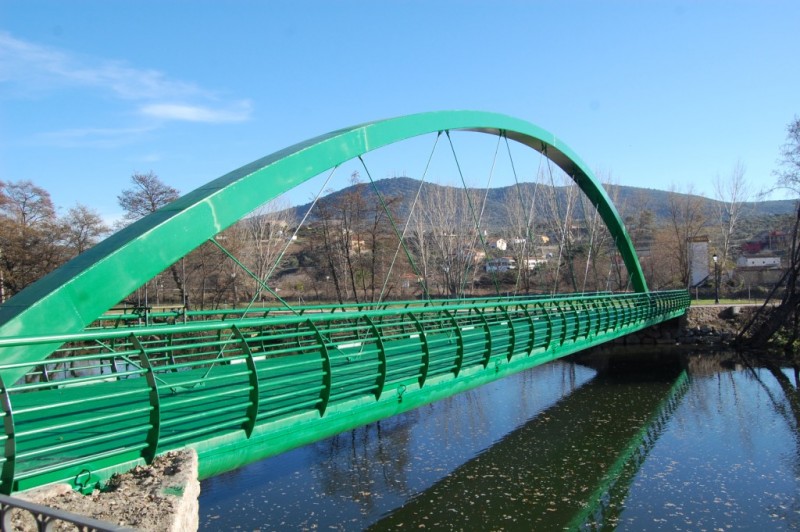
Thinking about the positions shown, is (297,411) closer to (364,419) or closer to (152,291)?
(364,419)

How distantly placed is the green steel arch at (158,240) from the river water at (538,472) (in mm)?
3783

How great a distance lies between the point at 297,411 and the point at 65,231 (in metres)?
23.0

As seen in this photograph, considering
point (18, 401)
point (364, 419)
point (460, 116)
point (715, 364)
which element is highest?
point (460, 116)

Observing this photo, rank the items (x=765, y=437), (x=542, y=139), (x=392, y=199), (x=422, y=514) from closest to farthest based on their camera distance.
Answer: (x=422, y=514), (x=765, y=437), (x=542, y=139), (x=392, y=199)

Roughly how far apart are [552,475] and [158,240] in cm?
730

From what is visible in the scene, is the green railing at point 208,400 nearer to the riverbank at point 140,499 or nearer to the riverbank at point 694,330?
the riverbank at point 140,499

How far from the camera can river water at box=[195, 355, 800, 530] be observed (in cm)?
821

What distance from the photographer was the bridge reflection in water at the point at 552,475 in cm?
829

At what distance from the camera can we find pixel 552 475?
10.2 meters

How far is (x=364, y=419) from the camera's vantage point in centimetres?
661

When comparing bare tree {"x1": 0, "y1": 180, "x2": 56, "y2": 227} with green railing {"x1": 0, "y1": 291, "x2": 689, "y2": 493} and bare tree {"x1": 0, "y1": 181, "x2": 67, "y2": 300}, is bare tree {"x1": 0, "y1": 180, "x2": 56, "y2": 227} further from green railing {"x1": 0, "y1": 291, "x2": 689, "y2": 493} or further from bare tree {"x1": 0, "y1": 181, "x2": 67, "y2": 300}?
green railing {"x1": 0, "y1": 291, "x2": 689, "y2": 493}

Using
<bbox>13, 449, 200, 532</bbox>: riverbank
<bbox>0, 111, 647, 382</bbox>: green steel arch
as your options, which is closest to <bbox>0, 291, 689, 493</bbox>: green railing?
<bbox>13, 449, 200, 532</bbox>: riverbank

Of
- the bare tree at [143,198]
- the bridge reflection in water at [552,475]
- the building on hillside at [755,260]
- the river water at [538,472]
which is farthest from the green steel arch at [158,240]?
the building on hillside at [755,260]

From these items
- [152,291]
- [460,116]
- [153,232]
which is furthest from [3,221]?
[153,232]
